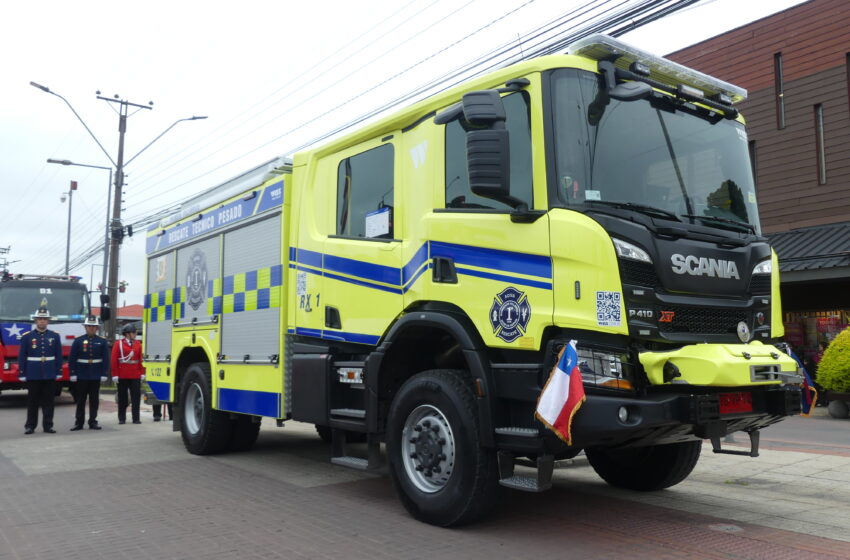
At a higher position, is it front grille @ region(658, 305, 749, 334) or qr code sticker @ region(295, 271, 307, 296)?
qr code sticker @ region(295, 271, 307, 296)

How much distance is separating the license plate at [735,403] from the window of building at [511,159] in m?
1.69

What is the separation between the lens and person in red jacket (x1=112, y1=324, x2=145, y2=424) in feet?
42.8

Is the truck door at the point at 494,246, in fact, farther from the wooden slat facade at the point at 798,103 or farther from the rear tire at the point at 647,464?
the wooden slat facade at the point at 798,103

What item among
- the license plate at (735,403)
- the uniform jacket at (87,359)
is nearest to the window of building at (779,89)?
the license plate at (735,403)

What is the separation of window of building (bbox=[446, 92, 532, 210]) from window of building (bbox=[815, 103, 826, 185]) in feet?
46.6

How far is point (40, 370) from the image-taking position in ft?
37.4

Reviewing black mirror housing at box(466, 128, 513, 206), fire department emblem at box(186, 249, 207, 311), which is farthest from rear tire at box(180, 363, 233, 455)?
black mirror housing at box(466, 128, 513, 206)

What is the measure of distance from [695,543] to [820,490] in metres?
2.41

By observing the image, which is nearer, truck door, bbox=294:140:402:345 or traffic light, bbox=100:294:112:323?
truck door, bbox=294:140:402:345

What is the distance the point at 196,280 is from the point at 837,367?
11.2 m

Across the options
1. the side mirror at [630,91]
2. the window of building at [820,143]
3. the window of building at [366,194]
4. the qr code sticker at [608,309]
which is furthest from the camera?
the window of building at [820,143]

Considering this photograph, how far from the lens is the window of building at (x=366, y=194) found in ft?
19.9

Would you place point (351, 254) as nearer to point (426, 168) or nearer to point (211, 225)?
point (426, 168)

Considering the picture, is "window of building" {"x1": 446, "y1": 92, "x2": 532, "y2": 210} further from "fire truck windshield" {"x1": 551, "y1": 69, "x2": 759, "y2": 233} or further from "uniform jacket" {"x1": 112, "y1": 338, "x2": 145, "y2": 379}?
"uniform jacket" {"x1": 112, "y1": 338, "x2": 145, "y2": 379}
